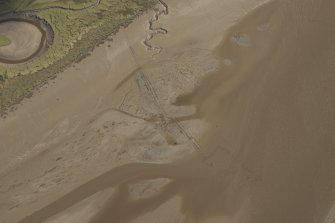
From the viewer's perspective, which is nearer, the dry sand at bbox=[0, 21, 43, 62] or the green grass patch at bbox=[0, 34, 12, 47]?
the dry sand at bbox=[0, 21, 43, 62]

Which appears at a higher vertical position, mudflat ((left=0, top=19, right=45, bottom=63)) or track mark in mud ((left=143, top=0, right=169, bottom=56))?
mudflat ((left=0, top=19, right=45, bottom=63))

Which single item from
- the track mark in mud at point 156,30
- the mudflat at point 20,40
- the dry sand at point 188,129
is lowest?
the dry sand at point 188,129

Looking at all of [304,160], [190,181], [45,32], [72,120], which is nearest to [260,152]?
[304,160]

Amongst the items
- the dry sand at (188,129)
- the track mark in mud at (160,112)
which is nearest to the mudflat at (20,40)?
the dry sand at (188,129)

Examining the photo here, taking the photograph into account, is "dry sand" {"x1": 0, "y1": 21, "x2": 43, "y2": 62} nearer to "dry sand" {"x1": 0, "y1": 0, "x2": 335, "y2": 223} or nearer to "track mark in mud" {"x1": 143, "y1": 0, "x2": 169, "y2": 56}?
"dry sand" {"x1": 0, "y1": 0, "x2": 335, "y2": 223}

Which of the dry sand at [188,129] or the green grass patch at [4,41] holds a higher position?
the green grass patch at [4,41]

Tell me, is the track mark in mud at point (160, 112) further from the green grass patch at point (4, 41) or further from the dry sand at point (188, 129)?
the green grass patch at point (4, 41)

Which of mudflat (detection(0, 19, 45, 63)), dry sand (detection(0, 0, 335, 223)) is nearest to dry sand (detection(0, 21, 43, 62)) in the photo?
mudflat (detection(0, 19, 45, 63))

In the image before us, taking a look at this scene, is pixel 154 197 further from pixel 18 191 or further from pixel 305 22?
pixel 305 22

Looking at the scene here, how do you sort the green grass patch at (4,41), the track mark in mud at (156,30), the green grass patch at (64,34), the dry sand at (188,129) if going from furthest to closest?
the green grass patch at (4,41), the track mark in mud at (156,30), the green grass patch at (64,34), the dry sand at (188,129)
